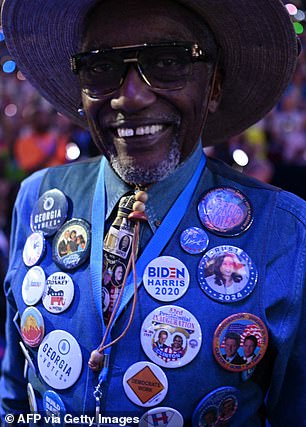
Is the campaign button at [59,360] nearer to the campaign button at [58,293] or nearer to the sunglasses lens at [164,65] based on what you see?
the campaign button at [58,293]

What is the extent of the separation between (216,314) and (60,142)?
3.92 m

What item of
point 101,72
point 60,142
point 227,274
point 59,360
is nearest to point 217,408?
point 227,274

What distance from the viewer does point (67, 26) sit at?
7.25 feet

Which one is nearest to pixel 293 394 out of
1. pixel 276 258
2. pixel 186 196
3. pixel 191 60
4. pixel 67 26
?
pixel 276 258

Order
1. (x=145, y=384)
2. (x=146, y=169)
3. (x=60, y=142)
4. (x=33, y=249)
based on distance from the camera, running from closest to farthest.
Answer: (x=145, y=384)
(x=146, y=169)
(x=33, y=249)
(x=60, y=142)

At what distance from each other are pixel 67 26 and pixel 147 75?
18.7 inches

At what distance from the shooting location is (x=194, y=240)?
6.50 feet

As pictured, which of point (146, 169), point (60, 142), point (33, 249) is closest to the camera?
point (146, 169)

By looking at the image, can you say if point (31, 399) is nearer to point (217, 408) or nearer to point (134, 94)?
point (217, 408)

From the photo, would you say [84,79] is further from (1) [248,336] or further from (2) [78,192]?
(1) [248,336]

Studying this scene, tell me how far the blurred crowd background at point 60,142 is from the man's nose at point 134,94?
1.67 m

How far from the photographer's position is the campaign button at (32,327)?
2.04 meters

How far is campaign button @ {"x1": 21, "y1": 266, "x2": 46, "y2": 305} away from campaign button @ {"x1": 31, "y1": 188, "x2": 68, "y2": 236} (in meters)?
0.13

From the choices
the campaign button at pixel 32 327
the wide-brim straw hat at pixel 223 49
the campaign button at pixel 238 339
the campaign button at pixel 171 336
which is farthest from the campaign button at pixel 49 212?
the campaign button at pixel 238 339
